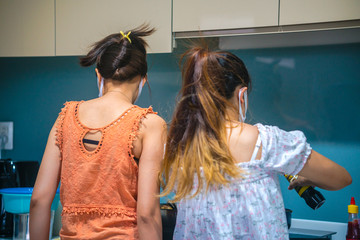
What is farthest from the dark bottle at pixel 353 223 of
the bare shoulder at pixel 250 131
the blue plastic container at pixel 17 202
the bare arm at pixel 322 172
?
the blue plastic container at pixel 17 202

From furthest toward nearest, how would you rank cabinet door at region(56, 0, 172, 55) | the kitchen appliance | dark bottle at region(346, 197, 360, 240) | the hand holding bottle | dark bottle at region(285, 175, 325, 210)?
cabinet door at region(56, 0, 172, 55)
dark bottle at region(346, 197, 360, 240)
the kitchen appliance
dark bottle at region(285, 175, 325, 210)
the hand holding bottle

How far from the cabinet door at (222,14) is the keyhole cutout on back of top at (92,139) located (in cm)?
83

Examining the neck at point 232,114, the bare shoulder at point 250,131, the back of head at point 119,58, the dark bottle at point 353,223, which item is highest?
the back of head at point 119,58

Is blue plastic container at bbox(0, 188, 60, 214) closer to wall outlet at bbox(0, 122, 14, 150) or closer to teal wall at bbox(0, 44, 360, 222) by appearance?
teal wall at bbox(0, 44, 360, 222)

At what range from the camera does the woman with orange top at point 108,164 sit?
3.79 feet

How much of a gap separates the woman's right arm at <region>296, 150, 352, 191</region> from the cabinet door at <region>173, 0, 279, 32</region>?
785 millimetres

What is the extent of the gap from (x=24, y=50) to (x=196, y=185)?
1.44 meters

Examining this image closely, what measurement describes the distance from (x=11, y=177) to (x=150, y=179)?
1243 mm

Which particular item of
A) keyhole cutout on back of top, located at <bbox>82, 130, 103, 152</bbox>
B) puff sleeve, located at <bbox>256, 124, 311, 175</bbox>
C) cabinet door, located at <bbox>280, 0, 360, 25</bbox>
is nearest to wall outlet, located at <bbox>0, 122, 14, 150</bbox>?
keyhole cutout on back of top, located at <bbox>82, 130, 103, 152</bbox>

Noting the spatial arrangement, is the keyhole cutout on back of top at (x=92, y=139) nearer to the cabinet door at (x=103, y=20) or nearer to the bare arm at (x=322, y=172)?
the bare arm at (x=322, y=172)

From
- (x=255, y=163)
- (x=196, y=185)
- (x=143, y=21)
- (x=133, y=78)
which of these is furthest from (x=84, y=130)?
(x=143, y=21)

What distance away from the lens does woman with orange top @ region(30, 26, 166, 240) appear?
1.15 meters

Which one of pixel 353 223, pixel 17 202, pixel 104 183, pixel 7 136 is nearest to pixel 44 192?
pixel 104 183

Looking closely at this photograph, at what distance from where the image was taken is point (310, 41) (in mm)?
2006
